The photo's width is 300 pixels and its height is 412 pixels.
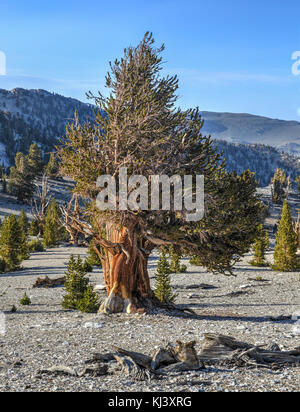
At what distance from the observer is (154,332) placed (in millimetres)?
10242

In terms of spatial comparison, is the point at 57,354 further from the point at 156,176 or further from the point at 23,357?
the point at 156,176

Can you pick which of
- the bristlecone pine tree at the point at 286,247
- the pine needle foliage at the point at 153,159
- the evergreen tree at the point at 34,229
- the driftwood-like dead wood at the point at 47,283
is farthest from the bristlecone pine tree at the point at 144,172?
the evergreen tree at the point at 34,229

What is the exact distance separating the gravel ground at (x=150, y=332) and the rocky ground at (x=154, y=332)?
0.05 feet

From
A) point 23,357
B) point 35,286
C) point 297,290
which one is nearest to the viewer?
point 23,357

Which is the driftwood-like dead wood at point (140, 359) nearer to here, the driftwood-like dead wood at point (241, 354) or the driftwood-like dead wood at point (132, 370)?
the driftwood-like dead wood at point (132, 370)

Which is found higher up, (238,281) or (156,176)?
(156,176)

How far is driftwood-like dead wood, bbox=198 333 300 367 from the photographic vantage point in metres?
7.21

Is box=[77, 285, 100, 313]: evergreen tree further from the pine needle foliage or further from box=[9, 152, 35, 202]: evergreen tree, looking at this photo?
box=[9, 152, 35, 202]: evergreen tree

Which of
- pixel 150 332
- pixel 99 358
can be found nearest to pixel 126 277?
pixel 150 332

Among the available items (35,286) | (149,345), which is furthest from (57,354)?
(35,286)

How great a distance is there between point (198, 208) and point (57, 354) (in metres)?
6.09

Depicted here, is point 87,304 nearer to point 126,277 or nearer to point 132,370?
point 126,277

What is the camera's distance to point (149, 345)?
895 centimetres

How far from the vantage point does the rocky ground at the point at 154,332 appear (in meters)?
6.18
